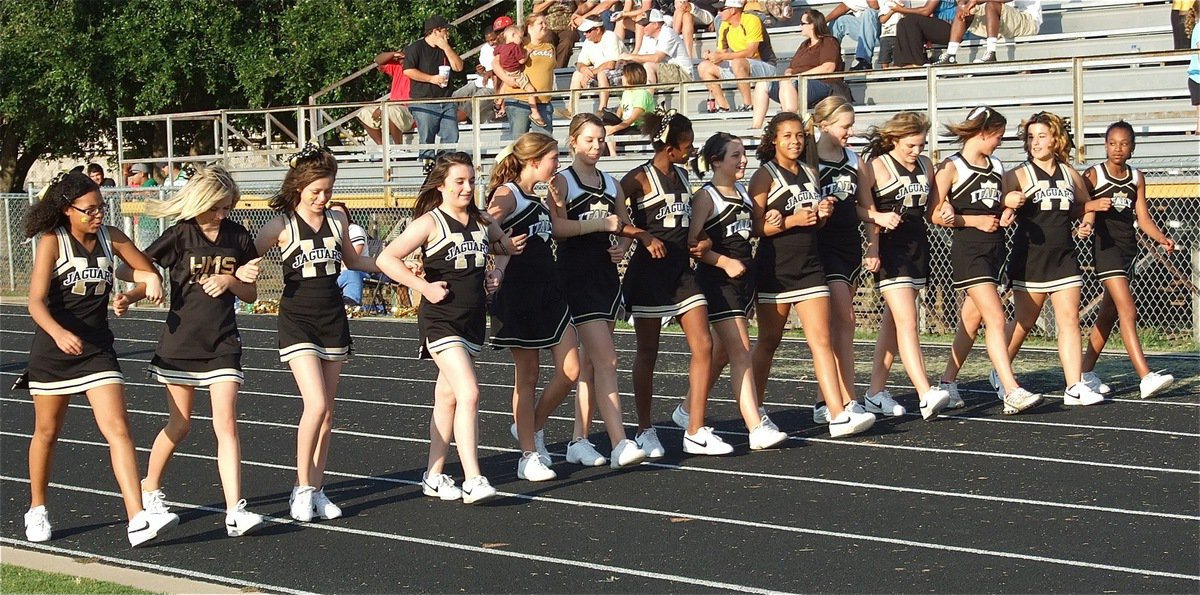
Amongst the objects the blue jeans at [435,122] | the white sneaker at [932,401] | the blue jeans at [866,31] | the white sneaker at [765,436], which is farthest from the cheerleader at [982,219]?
the blue jeans at [435,122]

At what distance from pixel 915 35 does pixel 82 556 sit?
40.2 feet

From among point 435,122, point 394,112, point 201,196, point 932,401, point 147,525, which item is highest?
point 394,112

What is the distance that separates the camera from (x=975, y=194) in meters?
9.88

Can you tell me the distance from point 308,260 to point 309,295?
6.4 inches

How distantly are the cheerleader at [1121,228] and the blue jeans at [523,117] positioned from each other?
8471 millimetres

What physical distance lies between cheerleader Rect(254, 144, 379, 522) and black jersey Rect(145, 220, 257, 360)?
0.23 meters

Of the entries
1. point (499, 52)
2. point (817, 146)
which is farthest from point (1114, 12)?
point (817, 146)

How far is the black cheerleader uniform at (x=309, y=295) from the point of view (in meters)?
7.48

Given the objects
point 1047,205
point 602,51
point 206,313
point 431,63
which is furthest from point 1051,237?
point 431,63

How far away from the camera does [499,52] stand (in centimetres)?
1967

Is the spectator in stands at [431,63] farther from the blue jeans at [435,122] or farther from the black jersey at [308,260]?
the black jersey at [308,260]

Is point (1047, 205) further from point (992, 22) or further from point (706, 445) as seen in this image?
point (992, 22)

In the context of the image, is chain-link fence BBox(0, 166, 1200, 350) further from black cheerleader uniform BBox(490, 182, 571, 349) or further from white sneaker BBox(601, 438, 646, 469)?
white sneaker BBox(601, 438, 646, 469)

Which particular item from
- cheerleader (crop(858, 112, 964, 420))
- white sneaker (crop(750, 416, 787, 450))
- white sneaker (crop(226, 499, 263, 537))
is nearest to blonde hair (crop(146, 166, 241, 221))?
white sneaker (crop(226, 499, 263, 537))
